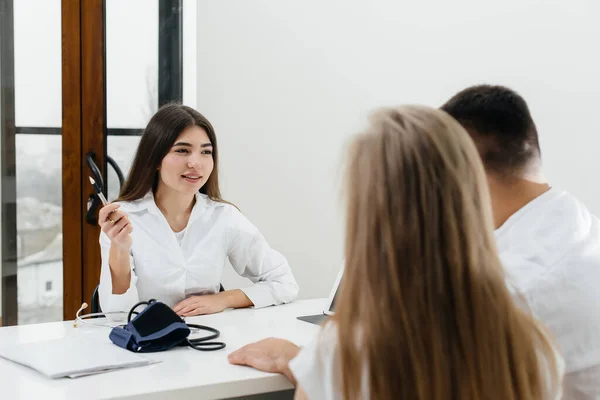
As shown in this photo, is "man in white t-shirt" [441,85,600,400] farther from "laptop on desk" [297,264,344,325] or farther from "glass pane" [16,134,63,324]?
"glass pane" [16,134,63,324]

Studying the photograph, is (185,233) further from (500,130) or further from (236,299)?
(500,130)

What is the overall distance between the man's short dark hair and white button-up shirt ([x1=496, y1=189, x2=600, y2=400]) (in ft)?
0.33

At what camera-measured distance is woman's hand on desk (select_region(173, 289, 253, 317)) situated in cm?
221

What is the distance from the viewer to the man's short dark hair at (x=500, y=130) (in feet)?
4.87

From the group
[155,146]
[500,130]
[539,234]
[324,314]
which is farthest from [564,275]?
[155,146]

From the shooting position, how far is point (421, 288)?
0.99 m

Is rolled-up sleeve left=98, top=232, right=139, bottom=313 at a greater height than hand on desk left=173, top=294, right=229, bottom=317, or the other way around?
rolled-up sleeve left=98, top=232, right=139, bottom=313

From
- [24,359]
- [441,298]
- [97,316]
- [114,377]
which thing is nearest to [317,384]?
[441,298]

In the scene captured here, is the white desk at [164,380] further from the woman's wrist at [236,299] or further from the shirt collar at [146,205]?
the shirt collar at [146,205]

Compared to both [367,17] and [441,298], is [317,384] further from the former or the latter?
[367,17]

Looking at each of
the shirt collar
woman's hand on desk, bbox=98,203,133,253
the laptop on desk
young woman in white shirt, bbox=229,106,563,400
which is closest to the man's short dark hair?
young woman in white shirt, bbox=229,106,563,400

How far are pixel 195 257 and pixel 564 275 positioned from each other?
4.67 feet

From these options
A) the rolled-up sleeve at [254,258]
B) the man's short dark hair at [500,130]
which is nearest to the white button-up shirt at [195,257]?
the rolled-up sleeve at [254,258]

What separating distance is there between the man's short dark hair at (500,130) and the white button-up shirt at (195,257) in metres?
1.12
